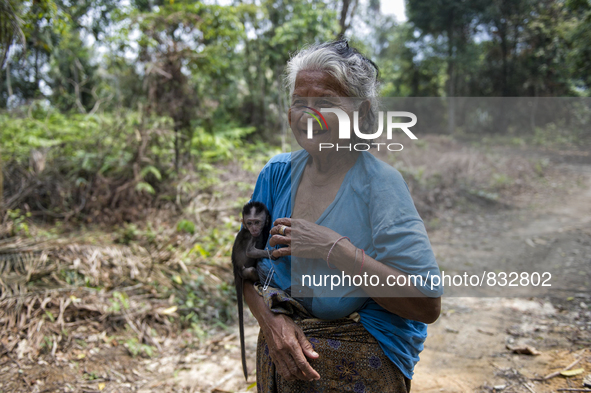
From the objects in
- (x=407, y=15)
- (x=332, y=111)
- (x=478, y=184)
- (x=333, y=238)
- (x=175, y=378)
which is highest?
(x=407, y=15)

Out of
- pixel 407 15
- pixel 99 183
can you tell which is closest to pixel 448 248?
pixel 99 183

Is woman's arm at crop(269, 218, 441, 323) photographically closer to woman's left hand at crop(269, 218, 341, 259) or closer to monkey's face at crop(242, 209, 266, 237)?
woman's left hand at crop(269, 218, 341, 259)

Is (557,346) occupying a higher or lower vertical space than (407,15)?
lower

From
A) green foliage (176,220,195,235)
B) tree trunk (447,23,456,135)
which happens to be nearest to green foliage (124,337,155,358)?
green foliage (176,220,195,235)

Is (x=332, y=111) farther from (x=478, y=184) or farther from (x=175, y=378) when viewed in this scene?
(x=478, y=184)

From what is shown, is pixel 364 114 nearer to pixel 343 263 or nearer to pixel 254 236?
pixel 343 263

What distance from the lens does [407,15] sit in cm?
1694

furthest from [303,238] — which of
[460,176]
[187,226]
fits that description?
[460,176]

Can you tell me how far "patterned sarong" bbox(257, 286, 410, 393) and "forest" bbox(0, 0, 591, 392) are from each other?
1.53m

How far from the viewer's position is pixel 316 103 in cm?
142

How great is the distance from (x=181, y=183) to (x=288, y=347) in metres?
5.03

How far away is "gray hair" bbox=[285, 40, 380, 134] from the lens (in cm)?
139

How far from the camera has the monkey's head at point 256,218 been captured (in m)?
1.72

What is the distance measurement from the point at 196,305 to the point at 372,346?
2911 mm
